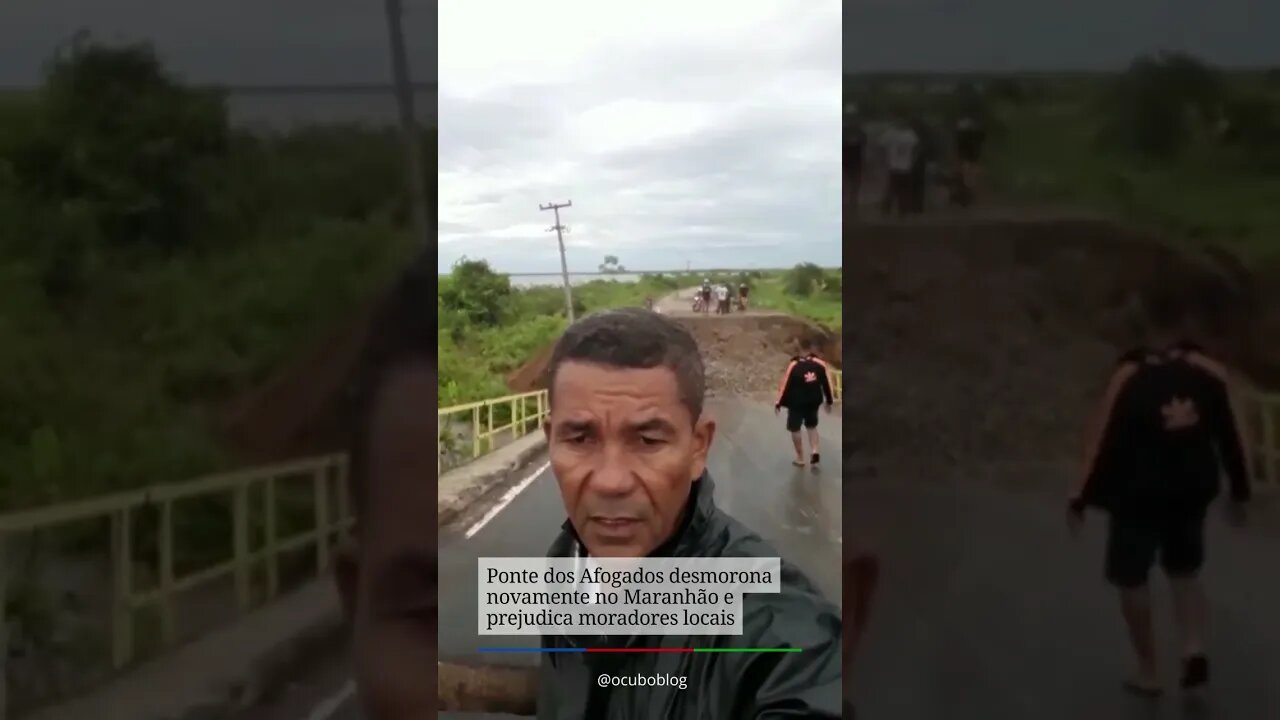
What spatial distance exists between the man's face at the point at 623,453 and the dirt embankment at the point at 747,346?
0.42ft

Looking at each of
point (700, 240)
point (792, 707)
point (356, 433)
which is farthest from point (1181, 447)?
point (356, 433)

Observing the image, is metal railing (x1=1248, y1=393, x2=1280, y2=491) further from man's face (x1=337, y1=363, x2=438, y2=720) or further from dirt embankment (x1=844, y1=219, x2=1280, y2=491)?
man's face (x1=337, y1=363, x2=438, y2=720)

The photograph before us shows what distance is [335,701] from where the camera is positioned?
2.72 meters

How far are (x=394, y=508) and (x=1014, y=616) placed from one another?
6.17 ft

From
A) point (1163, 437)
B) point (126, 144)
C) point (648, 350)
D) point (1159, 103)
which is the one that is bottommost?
point (1163, 437)

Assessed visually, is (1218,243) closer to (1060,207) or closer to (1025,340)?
(1060,207)

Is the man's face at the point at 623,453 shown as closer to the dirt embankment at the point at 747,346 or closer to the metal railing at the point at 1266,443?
the dirt embankment at the point at 747,346

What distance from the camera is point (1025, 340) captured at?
270 centimetres

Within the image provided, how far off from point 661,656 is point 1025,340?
56.1 inches

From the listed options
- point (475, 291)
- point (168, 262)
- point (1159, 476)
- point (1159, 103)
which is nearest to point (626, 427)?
point (475, 291)

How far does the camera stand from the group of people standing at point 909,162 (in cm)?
270

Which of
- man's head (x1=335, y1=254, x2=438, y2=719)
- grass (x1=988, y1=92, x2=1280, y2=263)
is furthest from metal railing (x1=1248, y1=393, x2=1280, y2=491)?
man's head (x1=335, y1=254, x2=438, y2=719)

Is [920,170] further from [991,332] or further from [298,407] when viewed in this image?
[298,407]

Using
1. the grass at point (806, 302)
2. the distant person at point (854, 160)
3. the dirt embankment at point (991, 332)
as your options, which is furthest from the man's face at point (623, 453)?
the distant person at point (854, 160)
